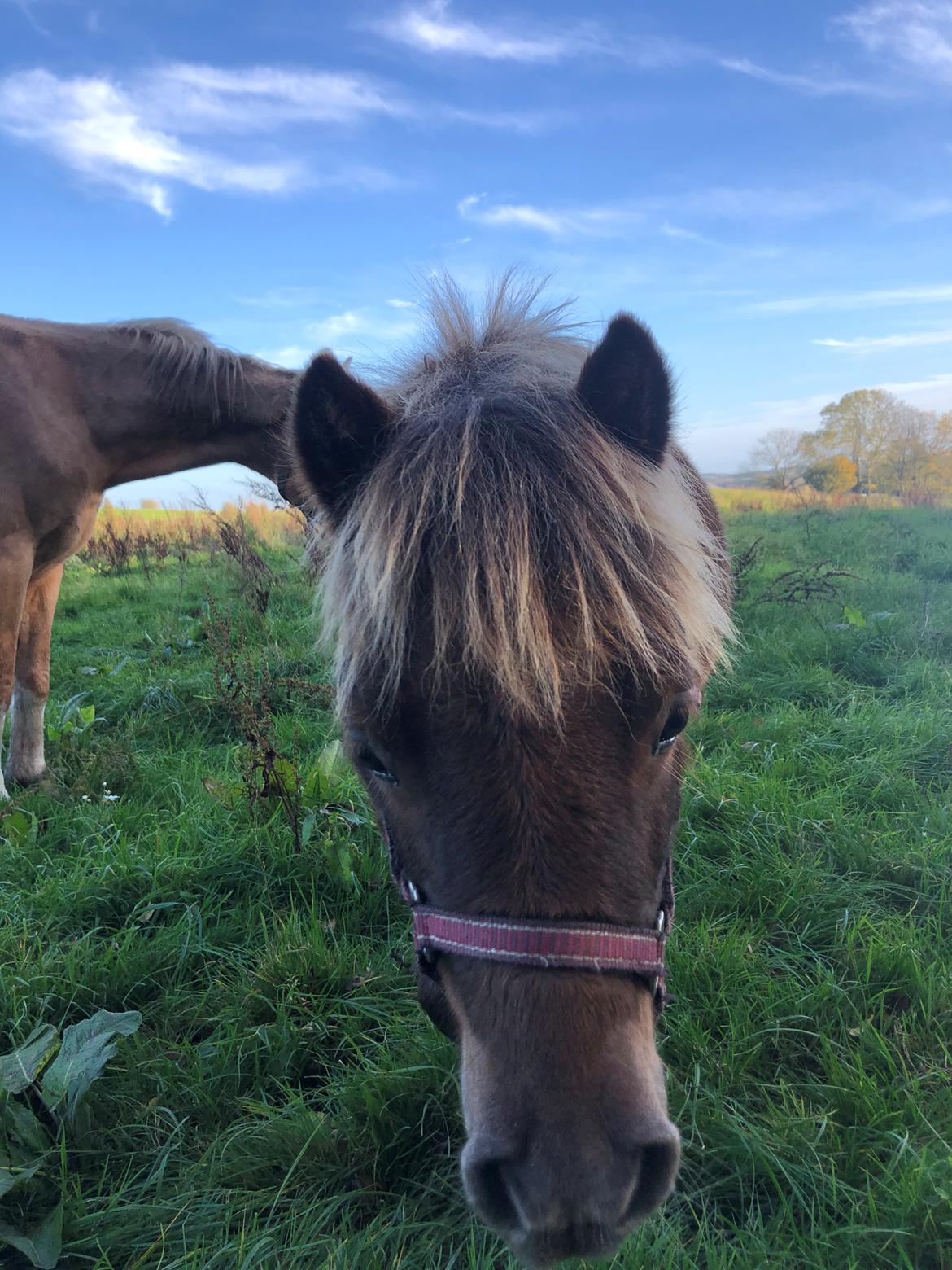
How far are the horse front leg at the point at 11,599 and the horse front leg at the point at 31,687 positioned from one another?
22 centimetres

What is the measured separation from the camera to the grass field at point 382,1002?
5.45 ft

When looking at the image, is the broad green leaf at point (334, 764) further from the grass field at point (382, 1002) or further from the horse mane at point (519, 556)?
the horse mane at point (519, 556)

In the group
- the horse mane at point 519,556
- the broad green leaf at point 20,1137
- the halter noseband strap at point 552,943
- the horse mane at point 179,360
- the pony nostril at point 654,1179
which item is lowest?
the broad green leaf at point 20,1137

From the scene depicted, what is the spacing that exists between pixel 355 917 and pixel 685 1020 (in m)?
1.30

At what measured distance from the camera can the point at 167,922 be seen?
2844mm

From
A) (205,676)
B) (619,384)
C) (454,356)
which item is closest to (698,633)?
(619,384)

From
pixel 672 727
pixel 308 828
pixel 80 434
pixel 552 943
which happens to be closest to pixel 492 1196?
pixel 552 943

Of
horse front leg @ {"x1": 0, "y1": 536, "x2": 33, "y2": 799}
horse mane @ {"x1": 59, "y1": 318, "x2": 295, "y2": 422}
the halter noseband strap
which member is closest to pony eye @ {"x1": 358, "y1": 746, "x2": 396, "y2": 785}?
the halter noseband strap

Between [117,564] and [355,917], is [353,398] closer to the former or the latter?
[355,917]

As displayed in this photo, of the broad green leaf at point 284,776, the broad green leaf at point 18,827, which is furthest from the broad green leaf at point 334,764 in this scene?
the broad green leaf at point 18,827

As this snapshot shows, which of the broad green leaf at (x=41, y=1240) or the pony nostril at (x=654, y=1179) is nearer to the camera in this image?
the pony nostril at (x=654, y=1179)

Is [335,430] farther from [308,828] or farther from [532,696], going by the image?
[308,828]

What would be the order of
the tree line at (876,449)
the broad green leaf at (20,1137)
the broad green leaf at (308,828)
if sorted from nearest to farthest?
the broad green leaf at (20,1137) < the broad green leaf at (308,828) < the tree line at (876,449)

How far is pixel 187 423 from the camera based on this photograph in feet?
15.9
